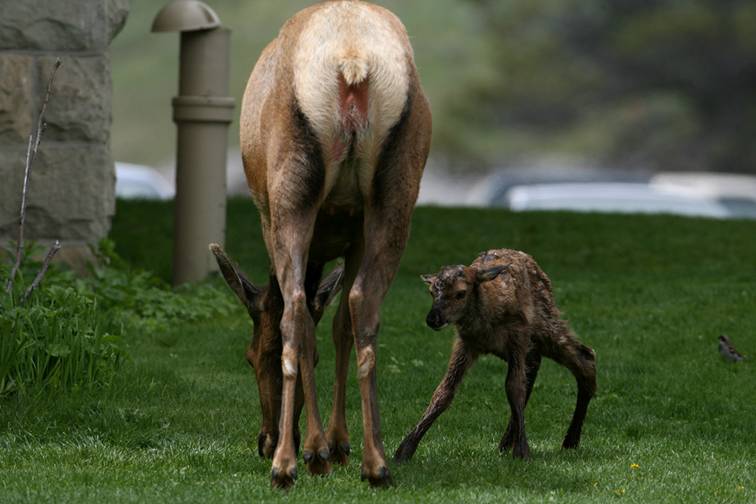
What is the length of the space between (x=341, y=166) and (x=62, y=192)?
6107mm

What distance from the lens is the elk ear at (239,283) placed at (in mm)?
8305

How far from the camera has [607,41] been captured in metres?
54.5

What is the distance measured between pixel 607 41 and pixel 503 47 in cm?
578

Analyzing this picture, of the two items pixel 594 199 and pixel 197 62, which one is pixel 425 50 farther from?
pixel 197 62

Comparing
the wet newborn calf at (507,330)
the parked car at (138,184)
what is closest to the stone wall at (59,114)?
the wet newborn calf at (507,330)

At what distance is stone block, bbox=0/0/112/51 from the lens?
42.7ft

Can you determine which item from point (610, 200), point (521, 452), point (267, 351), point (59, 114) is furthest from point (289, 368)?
point (610, 200)

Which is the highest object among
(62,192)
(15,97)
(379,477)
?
(15,97)

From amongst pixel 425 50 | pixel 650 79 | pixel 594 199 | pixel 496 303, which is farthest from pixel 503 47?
pixel 496 303

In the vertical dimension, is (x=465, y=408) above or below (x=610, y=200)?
below

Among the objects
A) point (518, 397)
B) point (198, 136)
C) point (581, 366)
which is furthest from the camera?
point (198, 136)

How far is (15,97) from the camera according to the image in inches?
510

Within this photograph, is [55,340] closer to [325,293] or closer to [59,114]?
[325,293]

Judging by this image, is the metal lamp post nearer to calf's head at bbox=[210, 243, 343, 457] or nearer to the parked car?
calf's head at bbox=[210, 243, 343, 457]
